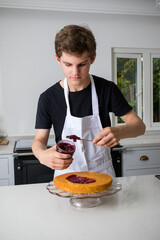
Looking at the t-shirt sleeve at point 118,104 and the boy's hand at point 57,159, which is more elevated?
the t-shirt sleeve at point 118,104

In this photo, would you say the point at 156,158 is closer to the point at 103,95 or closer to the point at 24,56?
the point at 103,95

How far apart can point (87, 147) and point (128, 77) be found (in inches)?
81.9

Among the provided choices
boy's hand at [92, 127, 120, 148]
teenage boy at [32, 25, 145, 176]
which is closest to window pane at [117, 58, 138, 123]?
teenage boy at [32, 25, 145, 176]

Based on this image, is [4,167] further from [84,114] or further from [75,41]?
[75,41]

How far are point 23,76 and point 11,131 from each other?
2.30 ft

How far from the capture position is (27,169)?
2.54m

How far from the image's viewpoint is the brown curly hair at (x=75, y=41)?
1.25 metres

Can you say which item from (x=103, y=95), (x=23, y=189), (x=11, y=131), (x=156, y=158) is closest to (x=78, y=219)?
(x=23, y=189)

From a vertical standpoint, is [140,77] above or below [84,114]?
above

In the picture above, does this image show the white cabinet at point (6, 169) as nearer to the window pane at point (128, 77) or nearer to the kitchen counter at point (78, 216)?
the kitchen counter at point (78, 216)

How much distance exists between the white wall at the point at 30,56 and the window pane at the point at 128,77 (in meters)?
0.24

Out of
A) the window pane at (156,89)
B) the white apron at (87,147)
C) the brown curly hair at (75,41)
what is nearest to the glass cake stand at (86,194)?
the white apron at (87,147)

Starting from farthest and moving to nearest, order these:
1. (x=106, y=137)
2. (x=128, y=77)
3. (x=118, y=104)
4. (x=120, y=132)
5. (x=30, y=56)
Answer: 1. (x=128, y=77)
2. (x=30, y=56)
3. (x=118, y=104)
4. (x=120, y=132)
5. (x=106, y=137)

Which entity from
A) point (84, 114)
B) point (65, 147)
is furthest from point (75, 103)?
point (65, 147)
